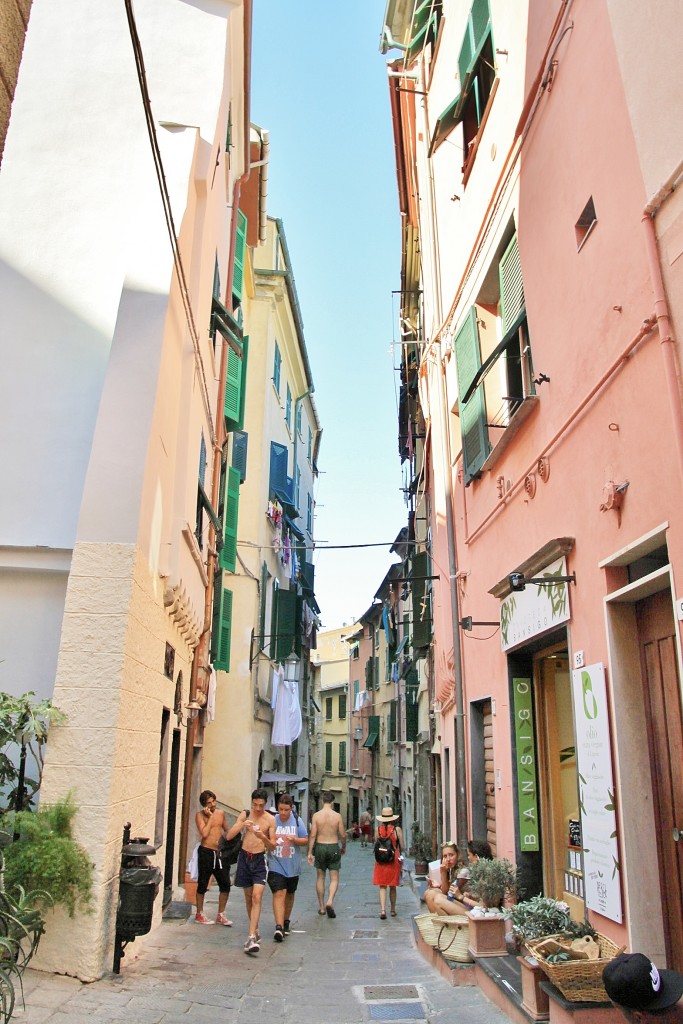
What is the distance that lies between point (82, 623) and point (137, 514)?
3.26ft

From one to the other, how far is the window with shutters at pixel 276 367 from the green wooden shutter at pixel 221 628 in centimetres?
785

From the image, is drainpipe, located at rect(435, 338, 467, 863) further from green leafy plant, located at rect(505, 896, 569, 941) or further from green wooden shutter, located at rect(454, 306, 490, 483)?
green leafy plant, located at rect(505, 896, 569, 941)

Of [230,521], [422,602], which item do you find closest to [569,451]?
[230,521]

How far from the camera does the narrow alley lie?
5.66 metres

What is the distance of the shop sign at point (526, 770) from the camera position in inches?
315

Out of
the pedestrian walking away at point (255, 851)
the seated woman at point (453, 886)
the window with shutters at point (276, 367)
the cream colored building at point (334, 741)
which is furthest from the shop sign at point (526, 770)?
the cream colored building at point (334, 741)

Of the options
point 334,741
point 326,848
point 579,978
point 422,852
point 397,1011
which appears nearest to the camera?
point 579,978

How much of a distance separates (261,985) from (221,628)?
1024 cm

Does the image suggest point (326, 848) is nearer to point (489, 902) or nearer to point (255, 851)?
point (255, 851)

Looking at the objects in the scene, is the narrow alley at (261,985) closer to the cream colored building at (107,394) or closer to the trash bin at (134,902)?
the trash bin at (134,902)

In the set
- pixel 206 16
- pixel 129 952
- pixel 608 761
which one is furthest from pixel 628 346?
pixel 206 16

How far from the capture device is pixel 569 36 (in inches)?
263

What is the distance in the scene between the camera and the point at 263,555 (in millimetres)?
21781

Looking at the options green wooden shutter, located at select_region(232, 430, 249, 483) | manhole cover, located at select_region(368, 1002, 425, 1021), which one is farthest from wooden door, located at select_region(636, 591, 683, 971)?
green wooden shutter, located at select_region(232, 430, 249, 483)
